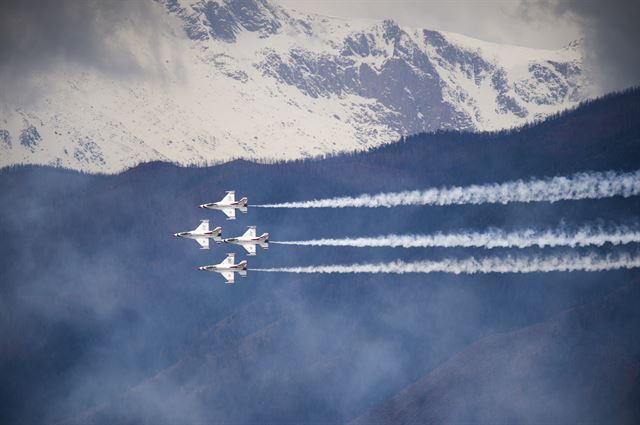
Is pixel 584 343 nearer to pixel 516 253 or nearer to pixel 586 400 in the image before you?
pixel 586 400

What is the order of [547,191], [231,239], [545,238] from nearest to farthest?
[547,191] → [545,238] → [231,239]

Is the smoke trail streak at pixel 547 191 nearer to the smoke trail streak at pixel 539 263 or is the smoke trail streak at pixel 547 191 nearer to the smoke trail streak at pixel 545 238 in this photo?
the smoke trail streak at pixel 545 238

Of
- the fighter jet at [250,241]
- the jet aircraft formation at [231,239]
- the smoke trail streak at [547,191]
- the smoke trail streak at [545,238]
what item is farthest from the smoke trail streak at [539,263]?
the jet aircraft formation at [231,239]

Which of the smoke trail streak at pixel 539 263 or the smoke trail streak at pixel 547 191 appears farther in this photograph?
the smoke trail streak at pixel 539 263

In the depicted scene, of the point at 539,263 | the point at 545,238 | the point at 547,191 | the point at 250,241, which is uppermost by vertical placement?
the point at 547,191

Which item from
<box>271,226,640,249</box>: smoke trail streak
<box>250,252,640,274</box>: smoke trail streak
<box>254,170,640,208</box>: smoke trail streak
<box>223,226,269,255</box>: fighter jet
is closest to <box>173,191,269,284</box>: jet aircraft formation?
<box>223,226,269,255</box>: fighter jet

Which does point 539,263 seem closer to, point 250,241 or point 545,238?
point 545,238

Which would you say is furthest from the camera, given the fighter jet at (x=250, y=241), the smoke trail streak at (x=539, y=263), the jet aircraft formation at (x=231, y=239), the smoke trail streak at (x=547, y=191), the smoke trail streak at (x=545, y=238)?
the smoke trail streak at (x=539, y=263)

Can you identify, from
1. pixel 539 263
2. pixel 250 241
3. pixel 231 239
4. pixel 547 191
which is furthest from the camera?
pixel 539 263

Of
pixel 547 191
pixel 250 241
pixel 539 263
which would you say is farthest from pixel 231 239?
pixel 547 191

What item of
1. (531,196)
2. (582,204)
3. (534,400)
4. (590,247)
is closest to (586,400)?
(534,400)

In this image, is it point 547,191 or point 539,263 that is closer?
point 547,191
